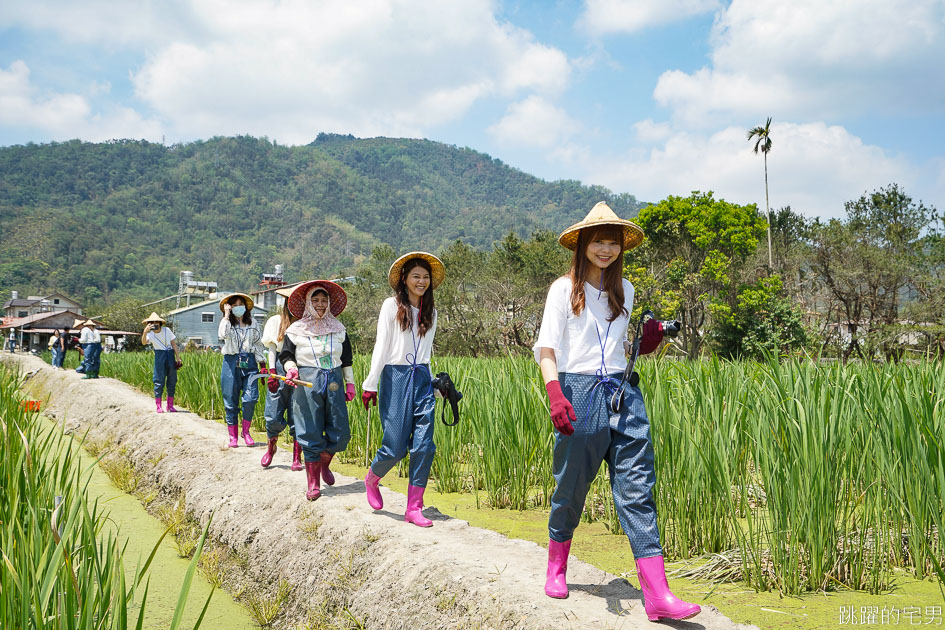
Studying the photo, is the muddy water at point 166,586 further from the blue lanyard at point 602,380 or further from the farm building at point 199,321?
the farm building at point 199,321

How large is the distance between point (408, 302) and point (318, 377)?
0.90 metres

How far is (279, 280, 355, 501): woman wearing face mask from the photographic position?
425 cm

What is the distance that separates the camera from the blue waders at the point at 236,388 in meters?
6.42

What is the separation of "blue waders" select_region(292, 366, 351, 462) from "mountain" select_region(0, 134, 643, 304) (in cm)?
7341

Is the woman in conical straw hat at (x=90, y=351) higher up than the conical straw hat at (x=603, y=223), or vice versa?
the conical straw hat at (x=603, y=223)

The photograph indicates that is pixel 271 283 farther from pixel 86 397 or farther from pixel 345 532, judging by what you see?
pixel 345 532

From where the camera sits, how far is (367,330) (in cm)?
2938

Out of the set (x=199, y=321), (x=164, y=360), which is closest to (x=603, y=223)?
(x=164, y=360)

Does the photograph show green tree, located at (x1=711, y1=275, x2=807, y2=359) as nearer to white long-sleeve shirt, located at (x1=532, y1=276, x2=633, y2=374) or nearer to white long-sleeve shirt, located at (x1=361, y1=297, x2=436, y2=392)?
white long-sleeve shirt, located at (x1=361, y1=297, x2=436, y2=392)

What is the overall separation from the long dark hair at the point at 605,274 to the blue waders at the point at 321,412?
2.23 meters

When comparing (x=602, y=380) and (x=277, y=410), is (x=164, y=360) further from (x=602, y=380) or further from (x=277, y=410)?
(x=602, y=380)

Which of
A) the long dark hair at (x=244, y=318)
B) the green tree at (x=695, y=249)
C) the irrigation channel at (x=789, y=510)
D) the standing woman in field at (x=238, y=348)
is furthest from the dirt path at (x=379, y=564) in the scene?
the green tree at (x=695, y=249)

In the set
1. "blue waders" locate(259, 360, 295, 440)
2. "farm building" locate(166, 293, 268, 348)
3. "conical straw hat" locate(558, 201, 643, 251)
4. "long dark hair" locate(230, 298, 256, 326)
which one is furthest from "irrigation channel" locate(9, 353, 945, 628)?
"farm building" locate(166, 293, 268, 348)

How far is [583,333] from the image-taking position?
2.54m
